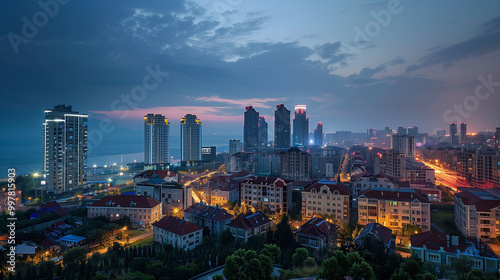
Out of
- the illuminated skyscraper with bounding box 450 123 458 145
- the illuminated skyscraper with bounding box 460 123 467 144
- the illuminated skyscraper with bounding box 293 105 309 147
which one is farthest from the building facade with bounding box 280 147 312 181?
the illuminated skyscraper with bounding box 293 105 309 147

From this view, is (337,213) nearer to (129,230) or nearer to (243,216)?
(243,216)

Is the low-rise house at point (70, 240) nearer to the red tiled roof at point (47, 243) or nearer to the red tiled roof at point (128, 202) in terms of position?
the red tiled roof at point (47, 243)

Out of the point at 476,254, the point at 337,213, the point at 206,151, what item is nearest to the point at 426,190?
the point at 337,213

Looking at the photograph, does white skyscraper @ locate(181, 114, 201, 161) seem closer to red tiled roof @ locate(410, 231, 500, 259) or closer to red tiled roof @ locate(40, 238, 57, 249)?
red tiled roof @ locate(40, 238, 57, 249)

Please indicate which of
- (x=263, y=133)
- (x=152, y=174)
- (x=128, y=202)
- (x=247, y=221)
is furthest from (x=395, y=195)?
(x=263, y=133)

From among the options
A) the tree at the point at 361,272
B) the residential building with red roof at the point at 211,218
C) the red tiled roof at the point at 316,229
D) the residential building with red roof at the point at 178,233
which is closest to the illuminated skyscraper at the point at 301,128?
the residential building with red roof at the point at 211,218

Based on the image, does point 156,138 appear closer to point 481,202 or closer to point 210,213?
point 210,213

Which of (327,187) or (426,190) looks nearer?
(327,187)
